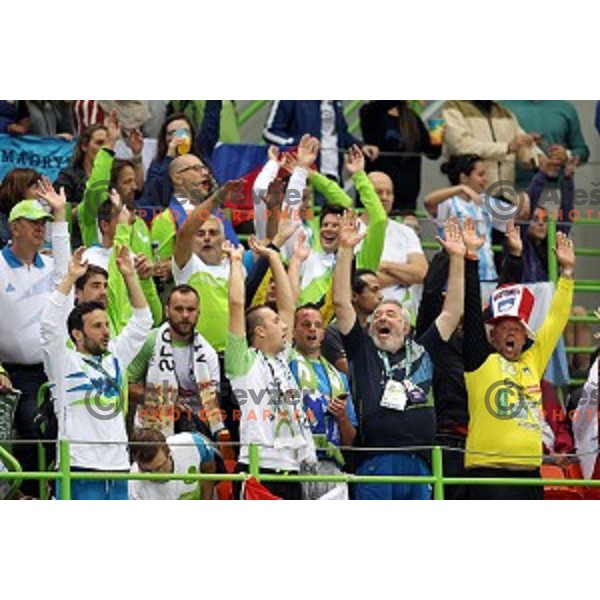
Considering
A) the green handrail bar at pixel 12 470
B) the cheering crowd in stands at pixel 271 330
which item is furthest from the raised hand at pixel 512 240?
the green handrail bar at pixel 12 470

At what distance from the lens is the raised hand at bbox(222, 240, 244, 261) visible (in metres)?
21.9

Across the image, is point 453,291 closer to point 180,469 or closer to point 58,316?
point 180,469

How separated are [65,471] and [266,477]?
46.2 inches

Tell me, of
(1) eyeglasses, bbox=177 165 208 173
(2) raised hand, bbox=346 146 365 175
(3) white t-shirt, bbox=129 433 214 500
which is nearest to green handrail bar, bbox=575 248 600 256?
(2) raised hand, bbox=346 146 365 175

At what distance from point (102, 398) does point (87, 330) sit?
43 centimetres

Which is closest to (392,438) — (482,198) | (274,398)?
(274,398)

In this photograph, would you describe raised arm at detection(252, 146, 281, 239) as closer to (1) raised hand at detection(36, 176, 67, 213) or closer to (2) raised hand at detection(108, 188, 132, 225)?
(2) raised hand at detection(108, 188, 132, 225)

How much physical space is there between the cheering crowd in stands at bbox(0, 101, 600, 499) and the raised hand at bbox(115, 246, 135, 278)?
0.02m

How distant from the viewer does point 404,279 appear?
2428cm

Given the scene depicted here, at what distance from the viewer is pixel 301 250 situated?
2330 centimetres

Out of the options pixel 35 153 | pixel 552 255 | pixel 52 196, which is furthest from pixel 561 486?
pixel 35 153

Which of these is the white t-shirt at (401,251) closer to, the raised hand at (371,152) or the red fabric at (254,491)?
the raised hand at (371,152)

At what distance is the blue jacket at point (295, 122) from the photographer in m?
25.9

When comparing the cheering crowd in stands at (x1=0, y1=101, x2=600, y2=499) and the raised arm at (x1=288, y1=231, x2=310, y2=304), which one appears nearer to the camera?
the cheering crowd in stands at (x1=0, y1=101, x2=600, y2=499)
